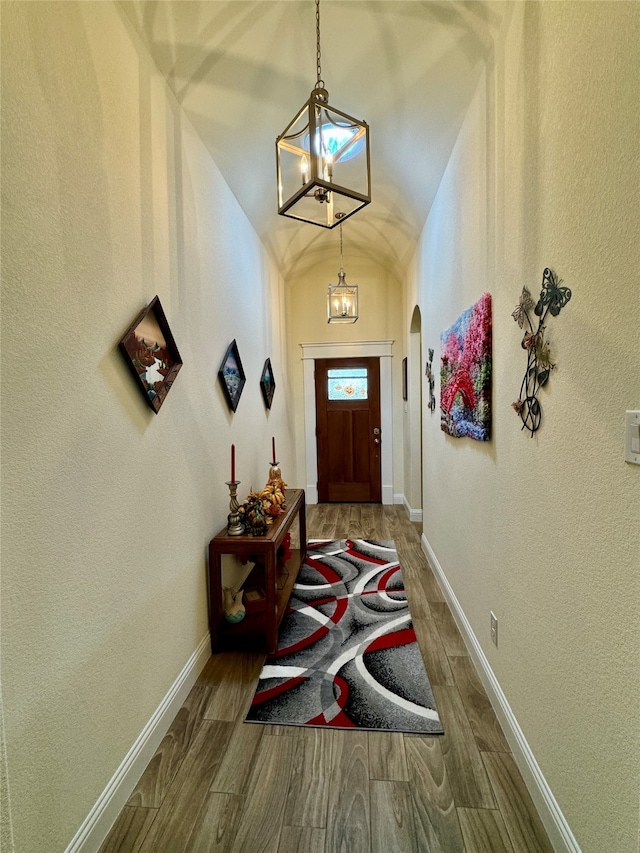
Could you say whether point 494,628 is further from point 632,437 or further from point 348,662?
point 632,437

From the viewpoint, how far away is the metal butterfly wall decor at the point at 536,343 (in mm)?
1136

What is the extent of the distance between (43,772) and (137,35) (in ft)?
8.11

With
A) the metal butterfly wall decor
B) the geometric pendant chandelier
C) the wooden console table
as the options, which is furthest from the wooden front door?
the metal butterfly wall decor

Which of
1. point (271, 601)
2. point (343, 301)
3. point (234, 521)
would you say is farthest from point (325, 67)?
point (271, 601)

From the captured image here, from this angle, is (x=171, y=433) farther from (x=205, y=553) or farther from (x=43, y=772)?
(x=43, y=772)

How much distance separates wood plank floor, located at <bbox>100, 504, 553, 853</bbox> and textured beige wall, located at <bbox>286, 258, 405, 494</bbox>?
3719 millimetres

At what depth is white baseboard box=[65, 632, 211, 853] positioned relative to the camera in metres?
1.13

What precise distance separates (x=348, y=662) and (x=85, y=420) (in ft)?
5.76

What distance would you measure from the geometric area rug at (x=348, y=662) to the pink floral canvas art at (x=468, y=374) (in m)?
1.23

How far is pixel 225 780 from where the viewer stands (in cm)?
138

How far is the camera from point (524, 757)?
4.37ft

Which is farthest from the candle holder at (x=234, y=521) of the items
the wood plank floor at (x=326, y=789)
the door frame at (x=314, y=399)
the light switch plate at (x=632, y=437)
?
the door frame at (x=314, y=399)

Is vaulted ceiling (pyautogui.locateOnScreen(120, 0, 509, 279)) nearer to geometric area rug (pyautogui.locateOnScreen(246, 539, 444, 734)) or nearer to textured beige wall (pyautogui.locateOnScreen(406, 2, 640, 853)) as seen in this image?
textured beige wall (pyautogui.locateOnScreen(406, 2, 640, 853))

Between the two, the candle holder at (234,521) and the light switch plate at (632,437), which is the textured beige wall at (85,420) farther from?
the light switch plate at (632,437)
